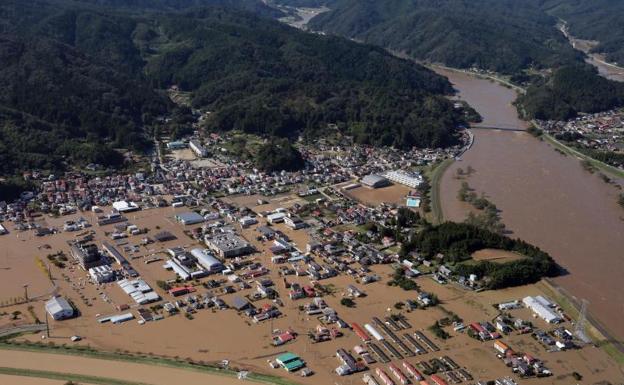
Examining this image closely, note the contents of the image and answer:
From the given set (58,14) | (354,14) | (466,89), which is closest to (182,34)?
(58,14)

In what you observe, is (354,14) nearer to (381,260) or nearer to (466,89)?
(466,89)

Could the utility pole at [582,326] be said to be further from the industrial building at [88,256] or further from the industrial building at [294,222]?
the industrial building at [88,256]

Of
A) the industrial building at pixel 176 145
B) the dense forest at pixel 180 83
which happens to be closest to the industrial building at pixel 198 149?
the industrial building at pixel 176 145

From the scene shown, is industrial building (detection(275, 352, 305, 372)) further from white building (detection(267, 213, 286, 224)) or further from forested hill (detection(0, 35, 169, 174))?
forested hill (detection(0, 35, 169, 174))

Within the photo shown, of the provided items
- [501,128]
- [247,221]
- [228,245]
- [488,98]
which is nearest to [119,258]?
[228,245]

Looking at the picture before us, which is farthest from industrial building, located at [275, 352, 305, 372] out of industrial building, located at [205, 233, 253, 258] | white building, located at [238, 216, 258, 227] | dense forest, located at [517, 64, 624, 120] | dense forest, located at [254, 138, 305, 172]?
dense forest, located at [517, 64, 624, 120]

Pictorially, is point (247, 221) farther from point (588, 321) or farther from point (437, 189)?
point (588, 321)
